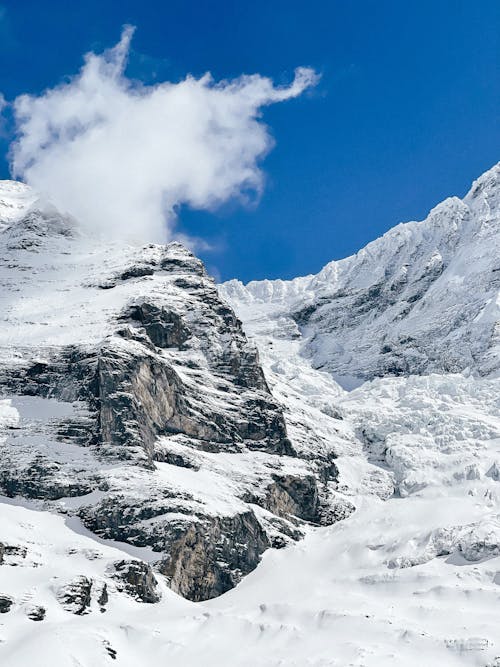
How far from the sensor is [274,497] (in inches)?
7067

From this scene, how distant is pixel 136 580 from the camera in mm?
138500

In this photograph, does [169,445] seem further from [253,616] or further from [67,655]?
[67,655]

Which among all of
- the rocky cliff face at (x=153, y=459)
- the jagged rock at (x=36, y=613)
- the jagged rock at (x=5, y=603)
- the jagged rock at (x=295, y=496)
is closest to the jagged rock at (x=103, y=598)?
the jagged rock at (x=36, y=613)

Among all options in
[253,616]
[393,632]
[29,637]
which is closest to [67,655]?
[29,637]

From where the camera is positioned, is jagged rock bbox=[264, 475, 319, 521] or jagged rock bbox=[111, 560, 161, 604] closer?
jagged rock bbox=[111, 560, 161, 604]

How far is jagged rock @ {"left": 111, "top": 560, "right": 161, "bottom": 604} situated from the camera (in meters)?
138

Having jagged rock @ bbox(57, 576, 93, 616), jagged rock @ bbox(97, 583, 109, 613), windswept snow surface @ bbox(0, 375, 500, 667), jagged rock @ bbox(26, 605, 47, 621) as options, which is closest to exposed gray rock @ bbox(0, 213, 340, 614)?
jagged rock @ bbox(57, 576, 93, 616)

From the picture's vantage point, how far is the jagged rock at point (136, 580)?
138 m

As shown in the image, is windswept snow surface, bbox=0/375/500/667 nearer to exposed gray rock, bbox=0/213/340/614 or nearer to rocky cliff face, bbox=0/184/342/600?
exposed gray rock, bbox=0/213/340/614

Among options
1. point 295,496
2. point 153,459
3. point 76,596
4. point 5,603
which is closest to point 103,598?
point 76,596

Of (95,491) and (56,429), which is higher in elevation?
(56,429)

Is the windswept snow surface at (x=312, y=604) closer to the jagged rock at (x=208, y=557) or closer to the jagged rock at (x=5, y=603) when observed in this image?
the jagged rock at (x=5, y=603)

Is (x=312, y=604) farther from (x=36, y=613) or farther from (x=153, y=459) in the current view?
(x=153, y=459)

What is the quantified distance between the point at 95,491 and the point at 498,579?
57.2 meters
